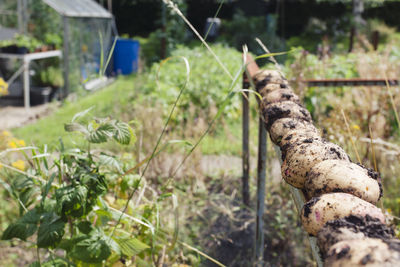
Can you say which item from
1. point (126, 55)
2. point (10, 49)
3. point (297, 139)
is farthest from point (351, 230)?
point (126, 55)

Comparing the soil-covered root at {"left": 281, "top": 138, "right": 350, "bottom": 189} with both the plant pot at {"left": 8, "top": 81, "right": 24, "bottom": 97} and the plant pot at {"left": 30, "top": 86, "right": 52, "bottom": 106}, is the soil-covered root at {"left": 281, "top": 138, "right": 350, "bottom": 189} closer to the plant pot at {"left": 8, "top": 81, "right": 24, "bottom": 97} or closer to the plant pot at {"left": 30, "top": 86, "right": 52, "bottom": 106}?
the plant pot at {"left": 30, "top": 86, "right": 52, "bottom": 106}

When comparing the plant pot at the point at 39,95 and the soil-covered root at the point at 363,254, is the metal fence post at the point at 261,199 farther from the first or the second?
the plant pot at the point at 39,95

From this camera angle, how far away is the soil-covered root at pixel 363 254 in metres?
0.44

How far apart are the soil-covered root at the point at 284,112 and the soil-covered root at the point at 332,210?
1.47 feet

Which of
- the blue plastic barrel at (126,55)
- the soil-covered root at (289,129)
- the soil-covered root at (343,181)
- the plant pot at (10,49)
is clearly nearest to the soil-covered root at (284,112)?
the soil-covered root at (289,129)

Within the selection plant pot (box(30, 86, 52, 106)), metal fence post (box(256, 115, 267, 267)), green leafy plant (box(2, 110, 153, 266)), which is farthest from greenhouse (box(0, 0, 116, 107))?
green leafy plant (box(2, 110, 153, 266))

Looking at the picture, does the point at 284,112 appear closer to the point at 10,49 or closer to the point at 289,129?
the point at 289,129

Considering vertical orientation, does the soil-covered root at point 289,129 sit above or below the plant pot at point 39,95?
above

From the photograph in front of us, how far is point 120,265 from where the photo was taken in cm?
137

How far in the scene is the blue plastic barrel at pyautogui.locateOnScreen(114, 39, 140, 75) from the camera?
10070mm

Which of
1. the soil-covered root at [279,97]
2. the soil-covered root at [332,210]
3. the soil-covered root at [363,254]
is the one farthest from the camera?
the soil-covered root at [279,97]

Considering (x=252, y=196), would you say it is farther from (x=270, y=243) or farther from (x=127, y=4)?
(x=127, y=4)

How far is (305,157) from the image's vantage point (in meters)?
0.78

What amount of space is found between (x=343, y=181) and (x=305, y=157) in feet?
0.42
